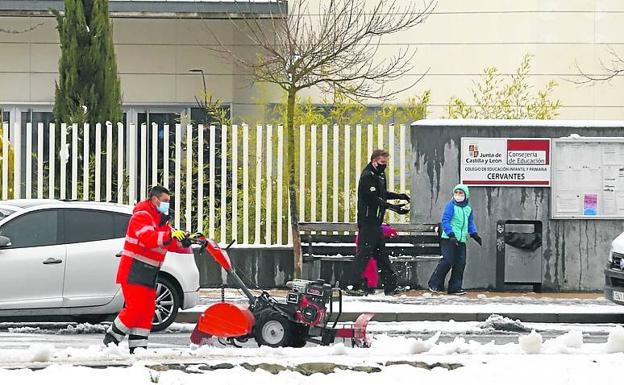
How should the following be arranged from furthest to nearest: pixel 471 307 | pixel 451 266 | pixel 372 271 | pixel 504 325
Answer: pixel 451 266, pixel 372 271, pixel 471 307, pixel 504 325

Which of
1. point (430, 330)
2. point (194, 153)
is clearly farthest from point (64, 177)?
point (430, 330)

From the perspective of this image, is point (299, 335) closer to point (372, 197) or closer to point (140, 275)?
point (140, 275)

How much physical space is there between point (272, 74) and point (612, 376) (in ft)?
38.6

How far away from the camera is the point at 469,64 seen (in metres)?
27.2

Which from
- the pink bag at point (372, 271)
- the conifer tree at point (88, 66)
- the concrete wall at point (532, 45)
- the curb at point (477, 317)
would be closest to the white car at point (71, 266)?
the curb at point (477, 317)

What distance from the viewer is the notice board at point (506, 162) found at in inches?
755

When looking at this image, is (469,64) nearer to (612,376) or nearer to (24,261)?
(24,261)

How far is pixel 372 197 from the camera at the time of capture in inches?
694

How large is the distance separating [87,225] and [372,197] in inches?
181

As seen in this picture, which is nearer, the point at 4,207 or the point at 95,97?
the point at 4,207

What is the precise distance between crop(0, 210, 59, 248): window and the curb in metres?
2.14

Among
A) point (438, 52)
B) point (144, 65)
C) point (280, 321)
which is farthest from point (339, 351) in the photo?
point (144, 65)

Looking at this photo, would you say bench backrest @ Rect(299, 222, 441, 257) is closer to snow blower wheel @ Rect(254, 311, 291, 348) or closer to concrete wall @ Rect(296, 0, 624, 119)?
snow blower wheel @ Rect(254, 311, 291, 348)

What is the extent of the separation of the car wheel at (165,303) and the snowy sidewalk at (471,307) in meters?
1.29
